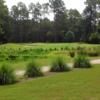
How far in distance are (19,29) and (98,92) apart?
75.2m

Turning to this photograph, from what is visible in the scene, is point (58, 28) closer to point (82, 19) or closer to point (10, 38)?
point (82, 19)

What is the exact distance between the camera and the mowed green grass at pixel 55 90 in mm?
11312

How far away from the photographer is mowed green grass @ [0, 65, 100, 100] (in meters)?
11.3

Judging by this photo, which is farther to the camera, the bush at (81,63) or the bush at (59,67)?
the bush at (81,63)

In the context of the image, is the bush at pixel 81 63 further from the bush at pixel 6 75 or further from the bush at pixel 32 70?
the bush at pixel 6 75

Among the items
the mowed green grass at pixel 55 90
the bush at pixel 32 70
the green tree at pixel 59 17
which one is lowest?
the mowed green grass at pixel 55 90

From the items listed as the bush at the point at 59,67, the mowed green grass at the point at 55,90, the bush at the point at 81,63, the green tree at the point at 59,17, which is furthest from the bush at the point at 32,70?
the green tree at the point at 59,17

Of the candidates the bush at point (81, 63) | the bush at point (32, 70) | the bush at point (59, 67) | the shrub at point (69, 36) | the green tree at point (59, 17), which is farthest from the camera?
the green tree at point (59, 17)

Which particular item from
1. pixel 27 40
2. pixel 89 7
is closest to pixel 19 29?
pixel 27 40

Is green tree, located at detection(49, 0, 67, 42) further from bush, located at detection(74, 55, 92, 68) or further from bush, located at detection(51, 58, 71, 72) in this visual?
bush, located at detection(51, 58, 71, 72)

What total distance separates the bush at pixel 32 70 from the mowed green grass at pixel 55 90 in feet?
5.97

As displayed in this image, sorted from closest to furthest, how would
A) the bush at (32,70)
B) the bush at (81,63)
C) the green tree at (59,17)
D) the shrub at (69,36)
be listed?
the bush at (32,70), the bush at (81,63), the shrub at (69,36), the green tree at (59,17)

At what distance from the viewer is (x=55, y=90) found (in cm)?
1255

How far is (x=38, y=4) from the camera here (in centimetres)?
9662
